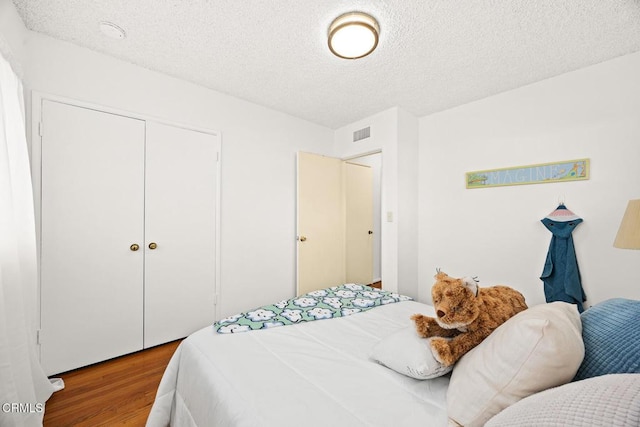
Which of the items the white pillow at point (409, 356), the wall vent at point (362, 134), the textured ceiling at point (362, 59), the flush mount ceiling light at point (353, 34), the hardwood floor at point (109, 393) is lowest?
the hardwood floor at point (109, 393)

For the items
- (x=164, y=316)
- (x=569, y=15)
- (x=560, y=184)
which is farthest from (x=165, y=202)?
(x=560, y=184)

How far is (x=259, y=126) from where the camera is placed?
3.15 metres

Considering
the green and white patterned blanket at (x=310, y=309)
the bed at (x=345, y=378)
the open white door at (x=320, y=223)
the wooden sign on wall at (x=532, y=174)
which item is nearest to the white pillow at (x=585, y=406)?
the bed at (x=345, y=378)

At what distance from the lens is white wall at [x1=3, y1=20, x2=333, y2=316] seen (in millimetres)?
2064

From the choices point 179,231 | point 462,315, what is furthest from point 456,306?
point 179,231

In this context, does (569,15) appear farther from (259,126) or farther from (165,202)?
(165,202)

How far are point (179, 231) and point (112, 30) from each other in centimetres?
164

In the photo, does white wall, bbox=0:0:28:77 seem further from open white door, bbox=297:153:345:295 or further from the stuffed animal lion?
the stuffed animal lion

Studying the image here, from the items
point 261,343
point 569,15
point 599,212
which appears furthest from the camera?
point 599,212

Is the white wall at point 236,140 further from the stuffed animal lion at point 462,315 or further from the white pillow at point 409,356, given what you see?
the stuffed animal lion at point 462,315

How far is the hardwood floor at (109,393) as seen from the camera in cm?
159

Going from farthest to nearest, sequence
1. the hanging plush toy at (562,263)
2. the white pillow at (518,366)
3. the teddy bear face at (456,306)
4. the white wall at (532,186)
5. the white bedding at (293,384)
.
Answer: the hanging plush toy at (562,263) < the white wall at (532,186) < the teddy bear face at (456,306) < the white bedding at (293,384) < the white pillow at (518,366)

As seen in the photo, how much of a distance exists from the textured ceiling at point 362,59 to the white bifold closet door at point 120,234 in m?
0.62

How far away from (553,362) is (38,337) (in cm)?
300
